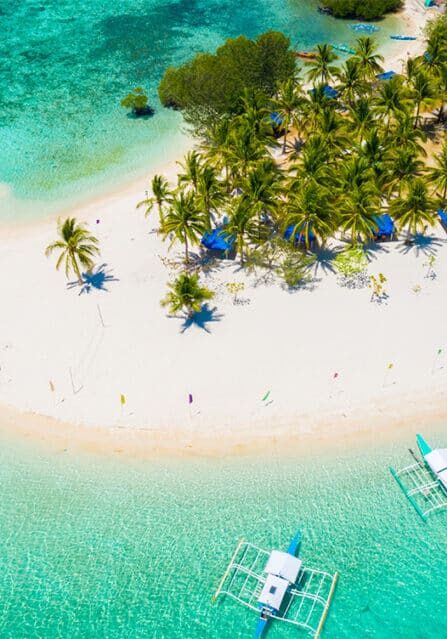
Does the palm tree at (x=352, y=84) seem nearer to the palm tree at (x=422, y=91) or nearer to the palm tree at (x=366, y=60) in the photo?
the palm tree at (x=366, y=60)

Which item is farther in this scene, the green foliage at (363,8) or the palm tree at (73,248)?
the green foliage at (363,8)

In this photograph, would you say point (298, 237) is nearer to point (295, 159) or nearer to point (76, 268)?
point (295, 159)

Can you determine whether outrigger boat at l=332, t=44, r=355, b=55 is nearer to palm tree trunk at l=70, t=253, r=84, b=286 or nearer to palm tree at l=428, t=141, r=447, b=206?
palm tree at l=428, t=141, r=447, b=206

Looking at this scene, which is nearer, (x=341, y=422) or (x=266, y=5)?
(x=341, y=422)

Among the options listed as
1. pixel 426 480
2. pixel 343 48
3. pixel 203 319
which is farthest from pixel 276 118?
pixel 426 480

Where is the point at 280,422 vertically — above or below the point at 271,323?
below

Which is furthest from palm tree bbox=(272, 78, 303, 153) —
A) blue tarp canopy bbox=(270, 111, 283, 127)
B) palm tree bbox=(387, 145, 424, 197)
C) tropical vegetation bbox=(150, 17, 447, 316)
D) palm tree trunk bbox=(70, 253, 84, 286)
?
palm tree trunk bbox=(70, 253, 84, 286)

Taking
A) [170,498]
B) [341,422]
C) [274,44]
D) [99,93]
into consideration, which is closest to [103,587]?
[170,498]

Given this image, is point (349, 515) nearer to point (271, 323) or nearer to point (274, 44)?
point (271, 323)

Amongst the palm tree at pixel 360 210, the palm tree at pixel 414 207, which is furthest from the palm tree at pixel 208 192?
the palm tree at pixel 414 207
